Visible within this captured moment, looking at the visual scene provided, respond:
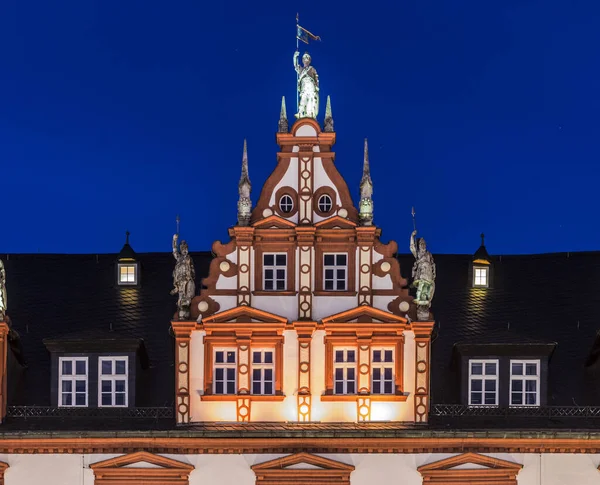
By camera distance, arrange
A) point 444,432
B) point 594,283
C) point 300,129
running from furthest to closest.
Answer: point 594,283 → point 300,129 → point 444,432

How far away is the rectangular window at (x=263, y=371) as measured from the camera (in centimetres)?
3219

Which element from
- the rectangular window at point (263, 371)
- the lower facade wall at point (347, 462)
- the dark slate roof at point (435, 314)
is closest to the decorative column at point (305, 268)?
the rectangular window at point (263, 371)

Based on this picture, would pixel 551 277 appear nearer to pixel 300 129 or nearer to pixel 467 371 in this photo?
→ pixel 467 371

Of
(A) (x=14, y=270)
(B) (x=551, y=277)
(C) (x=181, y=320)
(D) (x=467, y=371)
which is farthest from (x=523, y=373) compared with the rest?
(A) (x=14, y=270)

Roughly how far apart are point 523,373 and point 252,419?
9.07m

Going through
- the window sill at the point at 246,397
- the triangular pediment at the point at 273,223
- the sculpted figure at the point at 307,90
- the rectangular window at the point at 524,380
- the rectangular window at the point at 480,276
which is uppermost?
the sculpted figure at the point at 307,90

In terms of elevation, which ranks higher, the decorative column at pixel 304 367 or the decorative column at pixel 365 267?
the decorative column at pixel 365 267

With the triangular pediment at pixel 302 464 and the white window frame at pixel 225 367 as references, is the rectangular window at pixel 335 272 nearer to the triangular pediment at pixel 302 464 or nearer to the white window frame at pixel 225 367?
the white window frame at pixel 225 367

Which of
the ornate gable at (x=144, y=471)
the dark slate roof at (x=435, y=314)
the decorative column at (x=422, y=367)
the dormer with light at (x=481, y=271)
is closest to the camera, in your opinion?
the ornate gable at (x=144, y=471)

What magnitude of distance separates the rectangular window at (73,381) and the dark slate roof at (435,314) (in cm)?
73

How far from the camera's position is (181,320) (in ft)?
105

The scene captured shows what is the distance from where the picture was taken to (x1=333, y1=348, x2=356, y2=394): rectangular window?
32.2m

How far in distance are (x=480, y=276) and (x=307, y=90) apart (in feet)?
32.6

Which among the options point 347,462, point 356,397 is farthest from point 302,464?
point 356,397
